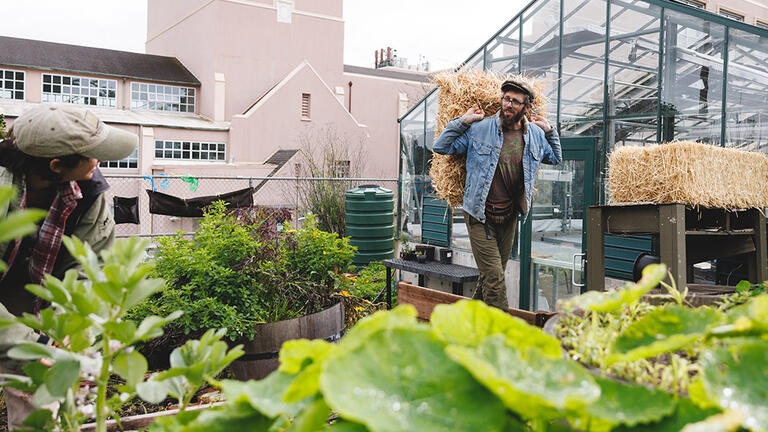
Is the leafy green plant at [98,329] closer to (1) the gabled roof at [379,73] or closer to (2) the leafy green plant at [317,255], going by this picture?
(2) the leafy green plant at [317,255]

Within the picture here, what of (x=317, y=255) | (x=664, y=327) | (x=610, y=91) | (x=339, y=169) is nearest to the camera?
(x=664, y=327)

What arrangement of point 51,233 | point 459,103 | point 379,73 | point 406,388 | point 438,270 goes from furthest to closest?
point 379,73 < point 438,270 < point 459,103 < point 51,233 < point 406,388

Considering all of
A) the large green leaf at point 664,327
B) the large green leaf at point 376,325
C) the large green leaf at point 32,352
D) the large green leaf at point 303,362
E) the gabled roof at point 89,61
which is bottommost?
the large green leaf at point 32,352

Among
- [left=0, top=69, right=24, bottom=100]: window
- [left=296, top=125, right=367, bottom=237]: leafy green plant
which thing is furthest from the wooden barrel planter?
[left=0, top=69, right=24, bottom=100]: window

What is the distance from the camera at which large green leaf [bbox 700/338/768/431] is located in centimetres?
39

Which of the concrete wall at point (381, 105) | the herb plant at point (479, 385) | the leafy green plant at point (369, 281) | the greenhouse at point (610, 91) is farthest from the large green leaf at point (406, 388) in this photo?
the concrete wall at point (381, 105)

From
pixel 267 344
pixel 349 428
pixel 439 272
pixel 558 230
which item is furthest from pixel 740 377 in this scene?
pixel 558 230

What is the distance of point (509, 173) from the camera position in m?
4.46

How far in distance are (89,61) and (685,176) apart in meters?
24.6

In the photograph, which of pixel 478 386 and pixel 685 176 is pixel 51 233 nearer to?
pixel 478 386

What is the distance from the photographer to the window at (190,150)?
2114 centimetres

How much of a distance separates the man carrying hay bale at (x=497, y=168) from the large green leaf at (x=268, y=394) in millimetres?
3905

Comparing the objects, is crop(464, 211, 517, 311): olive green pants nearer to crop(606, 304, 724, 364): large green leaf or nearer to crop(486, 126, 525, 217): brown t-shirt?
crop(486, 126, 525, 217): brown t-shirt

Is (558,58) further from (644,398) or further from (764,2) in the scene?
(764,2)
